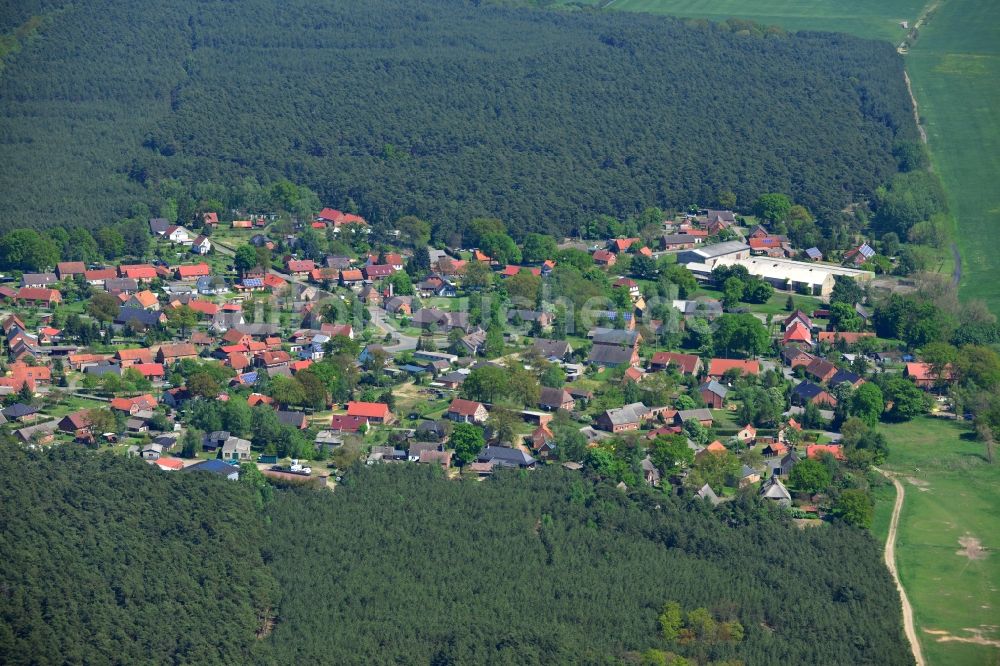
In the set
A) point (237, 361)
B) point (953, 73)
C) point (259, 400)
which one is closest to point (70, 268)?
point (237, 361)

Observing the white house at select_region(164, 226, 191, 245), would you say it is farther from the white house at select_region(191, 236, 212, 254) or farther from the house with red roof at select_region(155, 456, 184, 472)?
the house with red roof at select_region(155, 456, 184, 472)

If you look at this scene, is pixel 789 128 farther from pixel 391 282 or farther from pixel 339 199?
pixel 391 282

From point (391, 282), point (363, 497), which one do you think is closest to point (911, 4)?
point (391, 282)

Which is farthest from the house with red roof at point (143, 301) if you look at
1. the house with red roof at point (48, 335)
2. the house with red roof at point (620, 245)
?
the house with red roof at point (620, 245)

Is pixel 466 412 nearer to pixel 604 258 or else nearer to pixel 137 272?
pixel 137 272

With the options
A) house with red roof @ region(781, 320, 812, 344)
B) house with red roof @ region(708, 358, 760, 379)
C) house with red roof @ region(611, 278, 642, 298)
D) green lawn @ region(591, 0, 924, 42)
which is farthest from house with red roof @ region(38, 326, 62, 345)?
green lawn @ region(591, 0, 924, 42)
